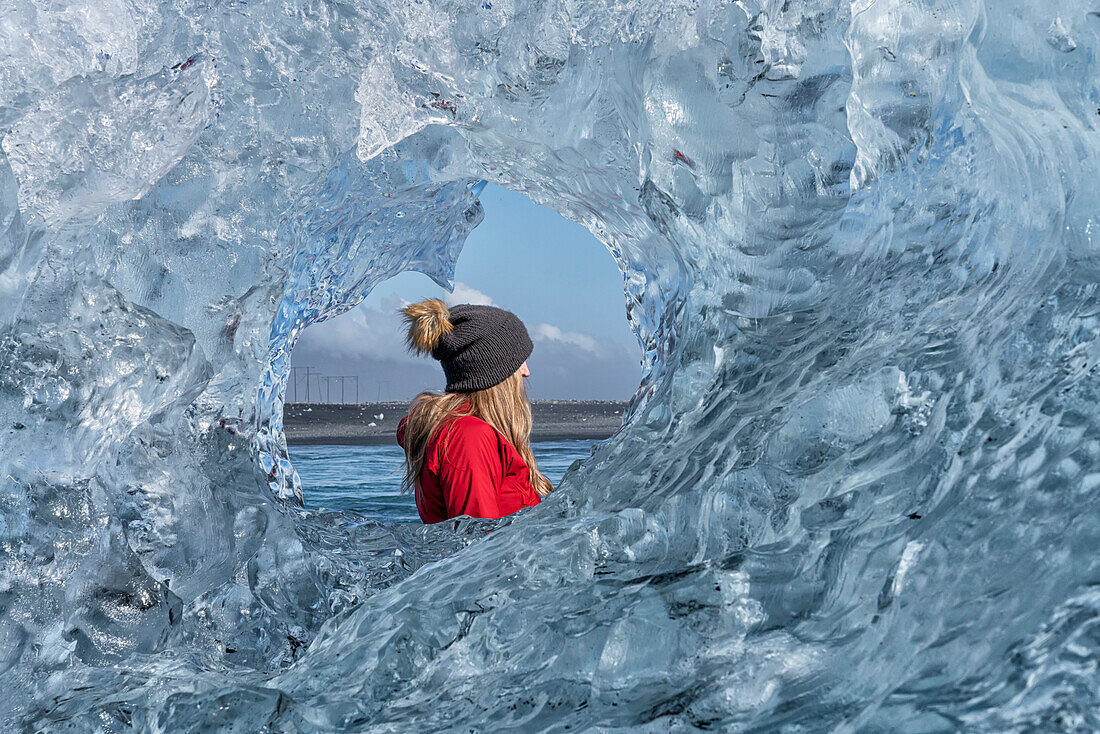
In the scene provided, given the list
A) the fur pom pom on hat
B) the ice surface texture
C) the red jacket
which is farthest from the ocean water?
the ice surface texture

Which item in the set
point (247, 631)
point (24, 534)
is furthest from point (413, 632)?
point (24, 534)

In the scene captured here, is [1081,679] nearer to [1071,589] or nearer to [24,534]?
[1071,589]

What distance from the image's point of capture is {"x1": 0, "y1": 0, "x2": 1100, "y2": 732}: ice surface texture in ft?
3.92

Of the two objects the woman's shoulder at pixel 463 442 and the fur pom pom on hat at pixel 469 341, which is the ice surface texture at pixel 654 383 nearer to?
the woman's shoulder at pixel 463 442

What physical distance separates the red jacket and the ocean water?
5374 mm

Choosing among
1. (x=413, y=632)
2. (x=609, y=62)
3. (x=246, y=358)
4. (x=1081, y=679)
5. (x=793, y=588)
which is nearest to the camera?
(x=1081, y=679)

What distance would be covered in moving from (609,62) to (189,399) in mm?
1284

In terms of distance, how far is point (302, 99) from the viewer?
1.94m

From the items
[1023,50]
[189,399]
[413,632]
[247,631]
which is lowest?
[247,631]

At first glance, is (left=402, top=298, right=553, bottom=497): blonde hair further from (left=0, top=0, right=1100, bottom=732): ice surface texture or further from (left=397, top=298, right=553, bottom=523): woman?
(left=0, top=0, right=1100, bottom=732): ice surface texture

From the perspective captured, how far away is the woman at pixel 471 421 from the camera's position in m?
2.82

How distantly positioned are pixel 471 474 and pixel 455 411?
1.03ft

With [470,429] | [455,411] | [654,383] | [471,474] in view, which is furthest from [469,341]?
[654,383]

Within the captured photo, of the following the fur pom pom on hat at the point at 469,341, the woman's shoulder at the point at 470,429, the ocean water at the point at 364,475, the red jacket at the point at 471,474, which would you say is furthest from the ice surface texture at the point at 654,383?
the ocean water at the point at 364,475
